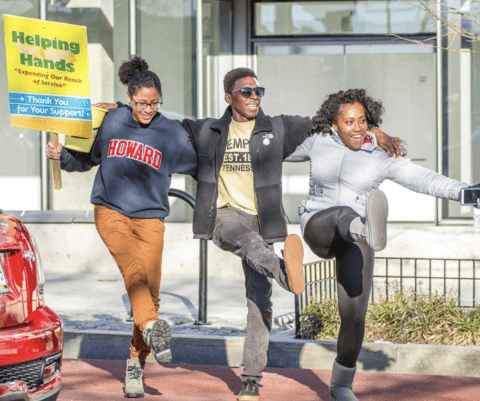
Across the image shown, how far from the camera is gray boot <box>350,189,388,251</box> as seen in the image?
589 cm

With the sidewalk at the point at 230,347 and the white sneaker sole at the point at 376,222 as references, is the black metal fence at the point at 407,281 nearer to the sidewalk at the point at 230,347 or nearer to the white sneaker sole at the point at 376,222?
the sidewalk at the point at 230,347

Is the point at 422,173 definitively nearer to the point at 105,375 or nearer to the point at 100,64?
the point at 105,375

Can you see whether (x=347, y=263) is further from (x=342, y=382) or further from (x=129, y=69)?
(x=129, y=69)

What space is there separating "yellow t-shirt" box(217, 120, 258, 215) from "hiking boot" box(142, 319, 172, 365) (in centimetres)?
87

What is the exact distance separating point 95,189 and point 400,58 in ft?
28.5

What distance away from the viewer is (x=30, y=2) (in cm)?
1448

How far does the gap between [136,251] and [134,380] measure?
848 millimetres

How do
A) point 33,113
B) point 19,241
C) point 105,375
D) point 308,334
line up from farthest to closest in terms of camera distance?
point 308,334, point 105,375, point 33,113, point 19,241

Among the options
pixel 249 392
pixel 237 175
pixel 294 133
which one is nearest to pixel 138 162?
pixel 237 175

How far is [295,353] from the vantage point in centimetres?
803

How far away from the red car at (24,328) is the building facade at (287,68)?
28.4 feet

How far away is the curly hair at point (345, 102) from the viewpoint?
644 cm

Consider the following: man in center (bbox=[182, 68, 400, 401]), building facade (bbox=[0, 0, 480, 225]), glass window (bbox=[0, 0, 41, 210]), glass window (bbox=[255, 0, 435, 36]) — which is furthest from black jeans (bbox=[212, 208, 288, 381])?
glass window (bbox=[255, 0, 435, 36])

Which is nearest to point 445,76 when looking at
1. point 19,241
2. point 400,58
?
point 400,58
